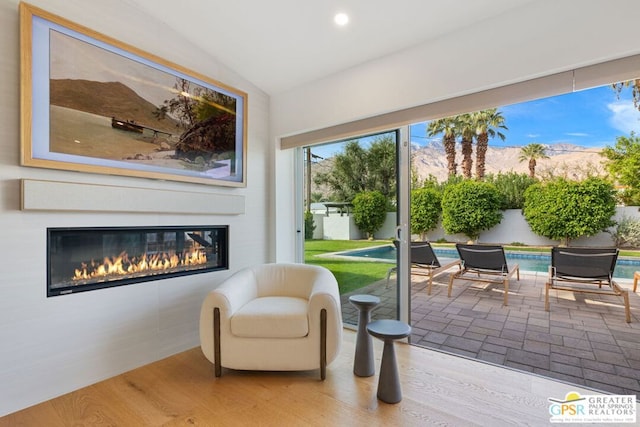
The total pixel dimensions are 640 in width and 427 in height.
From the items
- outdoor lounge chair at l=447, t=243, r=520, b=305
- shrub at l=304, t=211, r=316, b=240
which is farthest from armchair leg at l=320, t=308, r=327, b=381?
outdoor lounge chair at l=447, t=243, r=520, b=305

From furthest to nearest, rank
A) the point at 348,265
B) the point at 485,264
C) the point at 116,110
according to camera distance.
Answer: the point at 485,264 < the point at 348,265 < the point at 116,110


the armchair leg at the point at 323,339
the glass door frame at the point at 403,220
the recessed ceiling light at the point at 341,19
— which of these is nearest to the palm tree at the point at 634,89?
the glass door frame at the point at 403,220

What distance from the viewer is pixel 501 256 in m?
3.64

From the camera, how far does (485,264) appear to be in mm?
3766

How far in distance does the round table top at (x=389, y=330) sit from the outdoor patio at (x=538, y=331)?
862 millimetres

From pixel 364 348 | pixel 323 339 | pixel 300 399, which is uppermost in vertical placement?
pixel 323 339

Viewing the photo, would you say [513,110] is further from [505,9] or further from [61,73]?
[61,73]

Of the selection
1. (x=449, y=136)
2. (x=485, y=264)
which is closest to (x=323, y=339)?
Answer: (x=485, y=264)

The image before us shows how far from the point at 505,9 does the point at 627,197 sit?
2.27 meters

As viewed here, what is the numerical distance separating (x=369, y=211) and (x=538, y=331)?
200cm

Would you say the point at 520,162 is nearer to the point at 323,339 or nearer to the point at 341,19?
the point at 341,19

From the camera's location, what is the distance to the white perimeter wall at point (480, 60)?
1.66 metres

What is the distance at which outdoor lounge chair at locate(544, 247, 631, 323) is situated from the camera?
2834 mm

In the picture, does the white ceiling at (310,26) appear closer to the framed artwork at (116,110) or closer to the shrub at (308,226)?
the framed artwork at (116,110)
